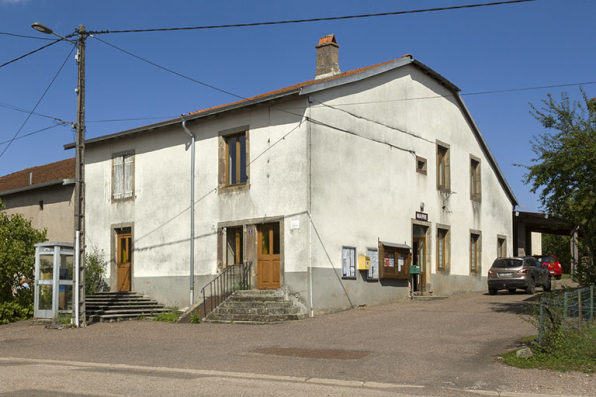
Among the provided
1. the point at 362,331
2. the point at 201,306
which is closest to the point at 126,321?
the point at 201,306

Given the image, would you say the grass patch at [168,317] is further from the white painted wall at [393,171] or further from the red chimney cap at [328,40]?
the red chimney cap at [328,40]

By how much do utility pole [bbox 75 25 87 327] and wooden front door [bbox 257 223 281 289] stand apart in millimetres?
4969

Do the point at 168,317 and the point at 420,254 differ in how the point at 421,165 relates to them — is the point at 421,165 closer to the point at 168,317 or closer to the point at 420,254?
the point at 420,254

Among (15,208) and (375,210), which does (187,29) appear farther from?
(15,208)

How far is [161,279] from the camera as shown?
22406 millimetres

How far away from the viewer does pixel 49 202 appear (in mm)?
26141

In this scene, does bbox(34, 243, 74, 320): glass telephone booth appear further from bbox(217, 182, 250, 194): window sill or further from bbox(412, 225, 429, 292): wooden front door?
bbox(412, 225, 429, 292): wooden front door

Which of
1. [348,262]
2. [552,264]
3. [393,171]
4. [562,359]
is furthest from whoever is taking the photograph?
[552,264]

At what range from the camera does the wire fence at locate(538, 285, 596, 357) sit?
10.4 m

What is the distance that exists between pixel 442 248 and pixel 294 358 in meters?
14.6

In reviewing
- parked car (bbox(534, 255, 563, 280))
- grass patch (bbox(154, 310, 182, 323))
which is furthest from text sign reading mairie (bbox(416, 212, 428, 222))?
parked car (bbox(534, 255, 563, 280))

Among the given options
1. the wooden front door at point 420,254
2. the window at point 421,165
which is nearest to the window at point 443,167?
the window at point 421,165

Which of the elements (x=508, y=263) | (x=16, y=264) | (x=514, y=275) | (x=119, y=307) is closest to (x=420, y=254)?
(x=508, y=263)

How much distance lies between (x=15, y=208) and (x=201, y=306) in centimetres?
1251
